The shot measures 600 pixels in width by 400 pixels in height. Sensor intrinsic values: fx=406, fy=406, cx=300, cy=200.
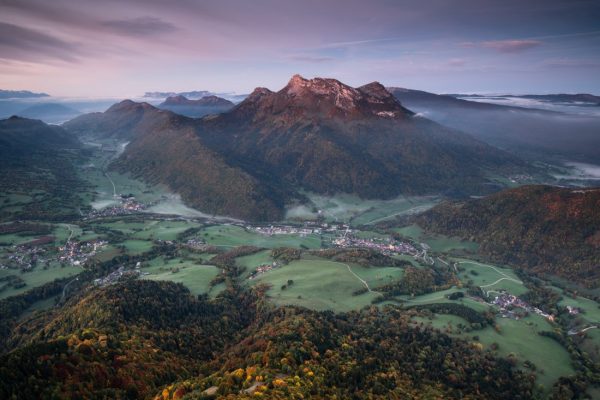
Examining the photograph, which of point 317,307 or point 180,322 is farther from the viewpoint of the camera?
point 317,307

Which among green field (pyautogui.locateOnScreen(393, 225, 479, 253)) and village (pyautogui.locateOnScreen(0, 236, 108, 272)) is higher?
village (pyautogui.locateOnScreen(0, 236, 108, 272))

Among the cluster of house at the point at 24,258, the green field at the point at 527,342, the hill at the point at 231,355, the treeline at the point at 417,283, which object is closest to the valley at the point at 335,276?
the green field at the point at 527,342

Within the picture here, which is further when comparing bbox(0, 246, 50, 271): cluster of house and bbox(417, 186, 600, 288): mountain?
bbox(417, 186, 600, 288): mountain

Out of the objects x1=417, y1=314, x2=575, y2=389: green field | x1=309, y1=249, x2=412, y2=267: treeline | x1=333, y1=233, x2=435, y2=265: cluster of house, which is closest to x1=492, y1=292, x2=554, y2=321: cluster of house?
x1=417, y1=314, x2=575, y2=389: green field

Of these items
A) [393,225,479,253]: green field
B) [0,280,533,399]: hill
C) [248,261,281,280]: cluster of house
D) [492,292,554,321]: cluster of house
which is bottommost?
[393,225,479,253]: green field

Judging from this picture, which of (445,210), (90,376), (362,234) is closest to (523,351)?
(90,376)

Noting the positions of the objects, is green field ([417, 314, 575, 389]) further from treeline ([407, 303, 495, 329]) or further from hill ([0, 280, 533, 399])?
hill ([0, 280, 533, 399])

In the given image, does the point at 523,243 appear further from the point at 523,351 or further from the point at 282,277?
the point at 282,277
